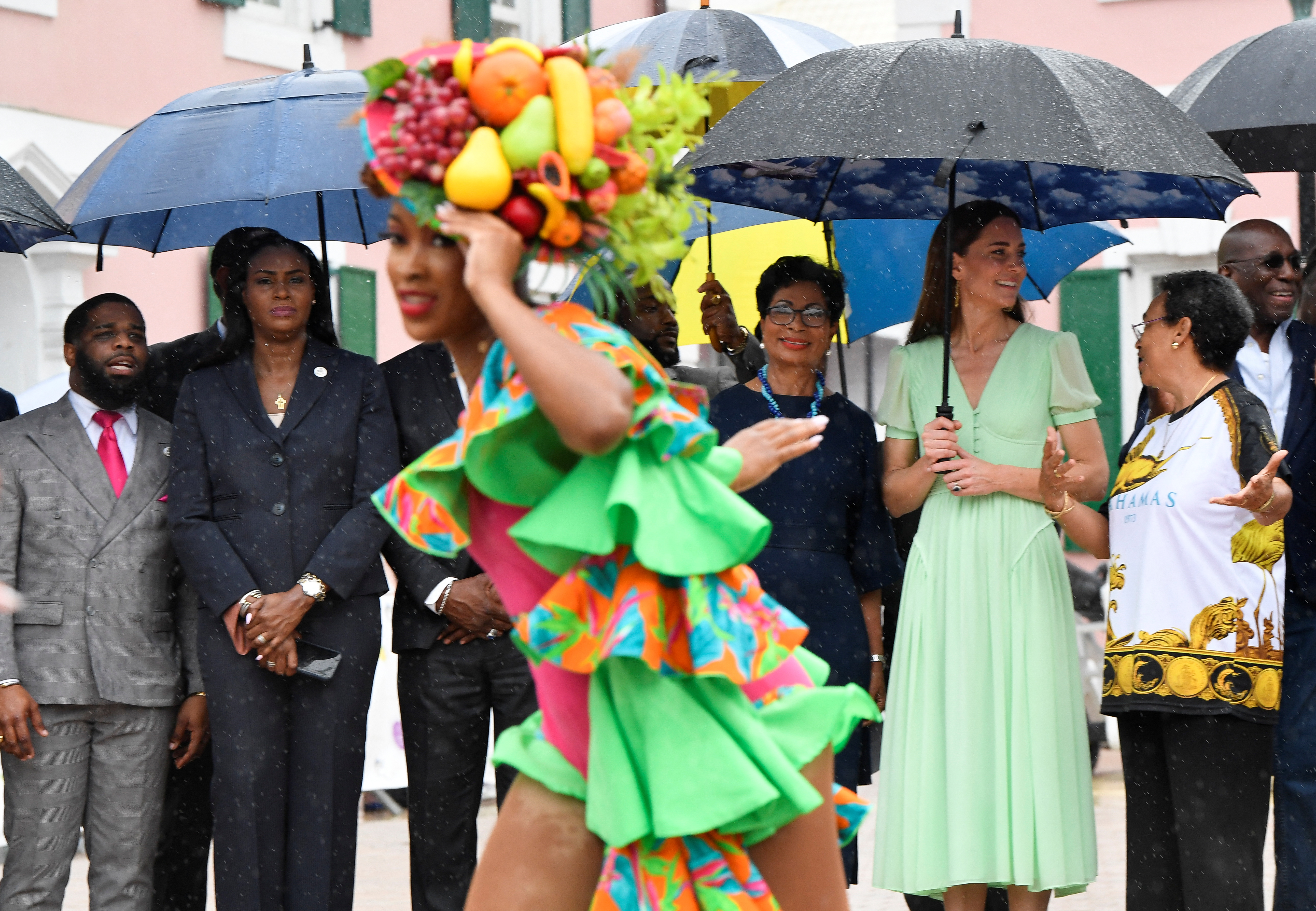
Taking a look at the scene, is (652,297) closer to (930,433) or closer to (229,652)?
(930,433)

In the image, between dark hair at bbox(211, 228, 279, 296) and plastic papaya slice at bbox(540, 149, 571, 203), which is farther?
dark hair at bbox(211, 228, 279, 296)

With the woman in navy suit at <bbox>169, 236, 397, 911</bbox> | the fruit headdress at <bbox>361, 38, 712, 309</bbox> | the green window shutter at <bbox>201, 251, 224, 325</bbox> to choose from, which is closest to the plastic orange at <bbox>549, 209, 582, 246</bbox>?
the fruit headdress at <bbox>361, 38, 712, 309</bbox>

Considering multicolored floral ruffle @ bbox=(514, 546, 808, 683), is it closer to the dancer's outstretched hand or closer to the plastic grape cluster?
the dancer's outstretched hand

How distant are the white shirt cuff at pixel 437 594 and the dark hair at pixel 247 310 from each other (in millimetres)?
823

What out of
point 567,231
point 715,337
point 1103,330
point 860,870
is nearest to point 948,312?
point 715,337

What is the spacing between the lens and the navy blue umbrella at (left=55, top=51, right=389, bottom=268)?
5309mm

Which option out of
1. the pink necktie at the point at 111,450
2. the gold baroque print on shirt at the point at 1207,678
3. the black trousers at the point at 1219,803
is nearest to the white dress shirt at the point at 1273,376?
the gold baroque print on shirt at the point at 1207,678

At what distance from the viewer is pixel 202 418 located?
5281 millimetres

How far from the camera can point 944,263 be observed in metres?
5.36

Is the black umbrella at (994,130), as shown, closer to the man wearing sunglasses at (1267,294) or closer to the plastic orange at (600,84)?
the man wearing sunglasses at (1267,294)

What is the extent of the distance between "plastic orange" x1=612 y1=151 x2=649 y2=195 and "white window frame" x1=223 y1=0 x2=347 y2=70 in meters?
10.5

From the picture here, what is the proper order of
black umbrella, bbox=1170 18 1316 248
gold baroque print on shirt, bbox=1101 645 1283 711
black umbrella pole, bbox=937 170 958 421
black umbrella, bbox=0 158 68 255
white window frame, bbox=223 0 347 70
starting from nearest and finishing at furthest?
gold baroque print on shirt, bbox=1101 645 1283 711
black umbrella pole, bbox=937 170 958 421
black umbrella, bbox=0 158 68 255
black umbrella, bbox=1170 18 1316 248
white window frame, bbox=223 0 347 70

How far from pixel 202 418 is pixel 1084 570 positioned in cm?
817

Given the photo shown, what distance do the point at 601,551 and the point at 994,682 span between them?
8.23 feet
